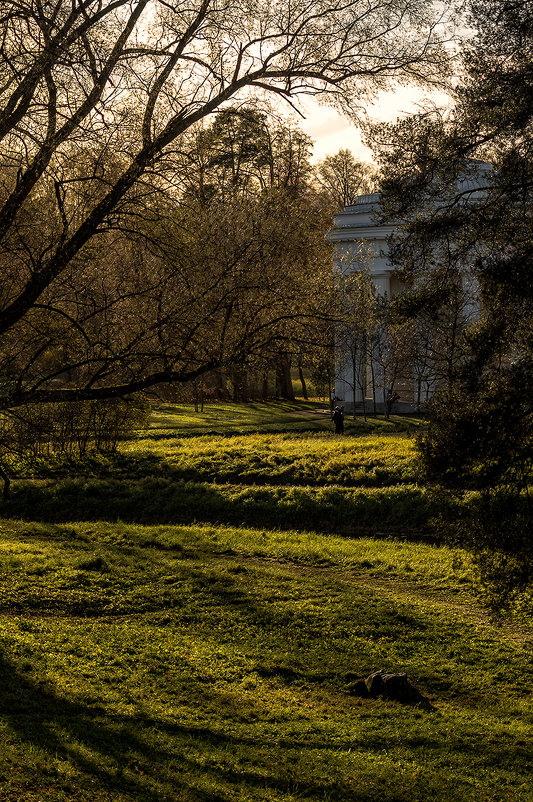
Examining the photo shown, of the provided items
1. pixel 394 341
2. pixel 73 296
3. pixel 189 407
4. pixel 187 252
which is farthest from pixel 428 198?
pixel 189 407

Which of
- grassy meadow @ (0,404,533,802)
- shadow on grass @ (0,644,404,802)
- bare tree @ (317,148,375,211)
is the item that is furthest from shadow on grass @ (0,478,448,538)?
bare tree @ (317,148,375,211)

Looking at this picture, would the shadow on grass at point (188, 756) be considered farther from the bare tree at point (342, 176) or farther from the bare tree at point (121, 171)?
the bare tree at point (342, 176)

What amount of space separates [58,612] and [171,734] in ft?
13.2

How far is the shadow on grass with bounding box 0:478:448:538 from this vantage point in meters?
17.5

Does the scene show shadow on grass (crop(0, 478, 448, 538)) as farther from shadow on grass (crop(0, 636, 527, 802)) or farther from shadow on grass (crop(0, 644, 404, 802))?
shadow on grass (crop(0, 644, 404, 802))

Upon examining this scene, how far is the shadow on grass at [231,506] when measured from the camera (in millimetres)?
17531

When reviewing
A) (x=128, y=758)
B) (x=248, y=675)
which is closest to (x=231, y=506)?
(x=248, y=675)

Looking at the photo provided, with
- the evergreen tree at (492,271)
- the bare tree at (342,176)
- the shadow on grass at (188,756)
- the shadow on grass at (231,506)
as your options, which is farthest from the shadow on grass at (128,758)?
the bare tree at (342,176)

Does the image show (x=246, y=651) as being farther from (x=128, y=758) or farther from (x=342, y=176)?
(x=342, y=176)

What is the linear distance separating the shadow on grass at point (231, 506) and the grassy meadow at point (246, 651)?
0.17 ft

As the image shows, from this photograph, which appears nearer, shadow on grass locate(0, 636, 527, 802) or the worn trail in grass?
shadow on grass locate(0, 636, 527, 802)

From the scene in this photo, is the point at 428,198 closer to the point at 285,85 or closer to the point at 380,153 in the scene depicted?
the point at 380,153

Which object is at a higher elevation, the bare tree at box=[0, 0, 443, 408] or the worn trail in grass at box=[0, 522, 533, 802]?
the bare tree at box=[0, 0, 443, 408]

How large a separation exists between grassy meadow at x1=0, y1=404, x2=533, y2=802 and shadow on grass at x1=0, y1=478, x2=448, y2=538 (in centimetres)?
5
